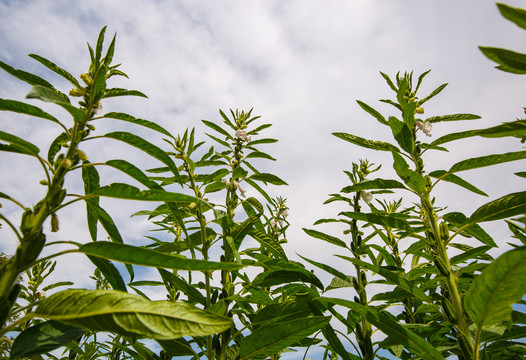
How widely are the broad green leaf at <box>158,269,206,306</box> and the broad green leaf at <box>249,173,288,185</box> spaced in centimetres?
113

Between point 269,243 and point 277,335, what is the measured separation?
29.0 inches

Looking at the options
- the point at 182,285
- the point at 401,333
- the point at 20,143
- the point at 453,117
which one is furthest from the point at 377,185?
the point at 20,143

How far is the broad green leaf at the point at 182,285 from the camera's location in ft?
6.07

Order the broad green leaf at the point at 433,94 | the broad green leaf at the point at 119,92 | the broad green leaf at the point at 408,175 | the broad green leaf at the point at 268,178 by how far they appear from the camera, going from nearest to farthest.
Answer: the broad green leaf at the point at 119,92 < the broad green leaf at the point at 408,175 < the broad green leaf at the point at 433,94 < the broad green leaf at the point at 268,178

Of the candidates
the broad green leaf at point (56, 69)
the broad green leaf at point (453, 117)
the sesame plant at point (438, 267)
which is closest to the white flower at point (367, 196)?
the sesame plant at point (438, 267)

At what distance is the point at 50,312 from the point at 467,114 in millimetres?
2566

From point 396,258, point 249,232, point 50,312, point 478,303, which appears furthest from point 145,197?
point 396,258

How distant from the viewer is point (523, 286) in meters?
1.20

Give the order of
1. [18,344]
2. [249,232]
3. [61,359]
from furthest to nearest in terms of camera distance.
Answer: [61,359] < [249,232] < [18,344]

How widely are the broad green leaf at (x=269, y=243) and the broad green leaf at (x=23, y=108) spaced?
4.83 feet

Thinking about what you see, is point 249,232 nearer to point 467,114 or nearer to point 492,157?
point 492,157

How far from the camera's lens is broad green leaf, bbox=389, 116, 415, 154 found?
6.41 ft

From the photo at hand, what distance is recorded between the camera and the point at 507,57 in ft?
3.26

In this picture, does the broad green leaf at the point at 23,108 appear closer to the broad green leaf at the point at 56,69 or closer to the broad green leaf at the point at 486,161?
the broad green leaf at the point at 56,69
